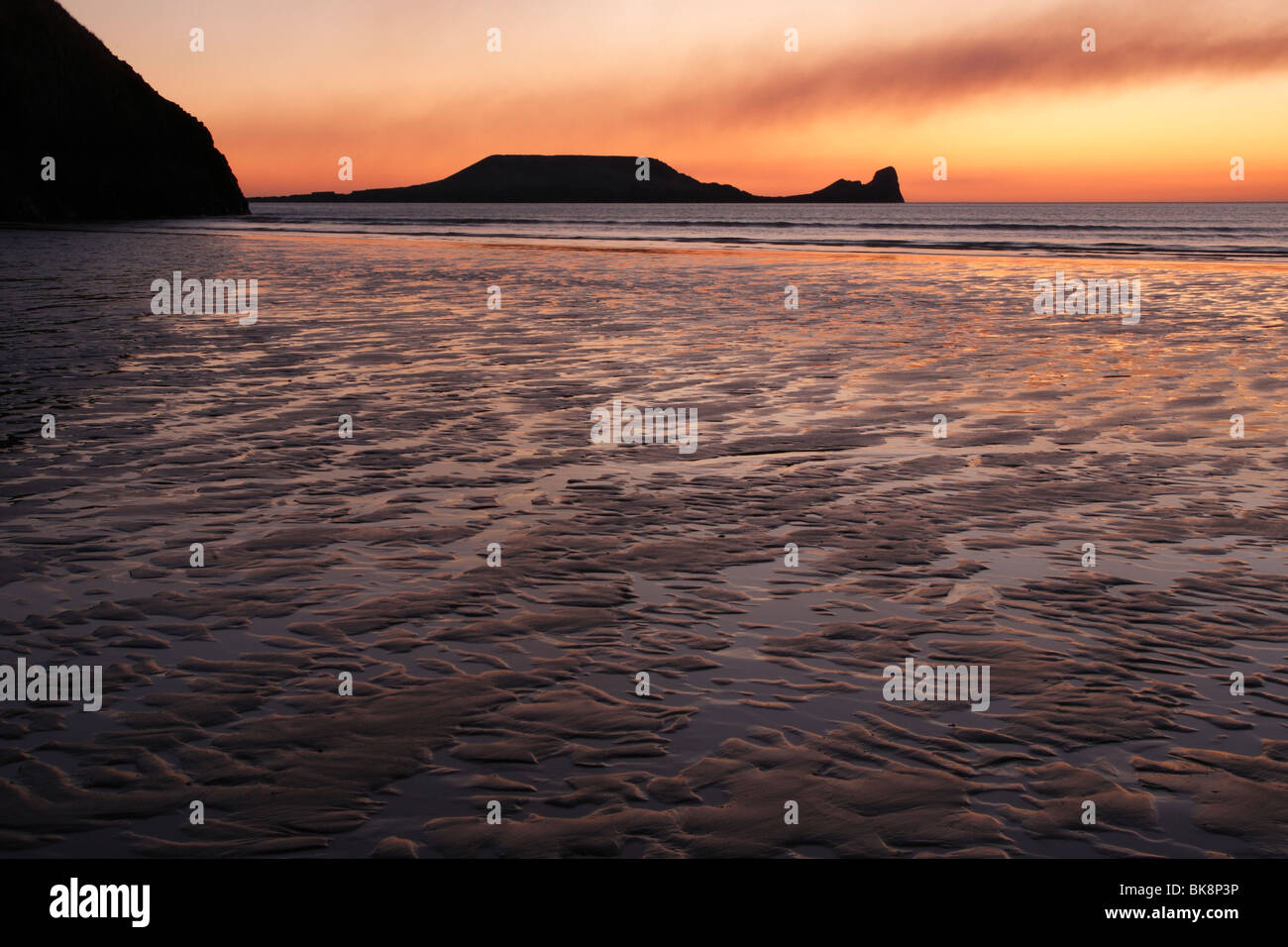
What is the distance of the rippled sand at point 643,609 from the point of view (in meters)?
3.57

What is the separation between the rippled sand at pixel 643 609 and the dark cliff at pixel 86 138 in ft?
322

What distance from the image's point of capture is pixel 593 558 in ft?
20.4

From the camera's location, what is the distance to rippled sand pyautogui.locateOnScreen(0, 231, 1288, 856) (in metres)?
3.57

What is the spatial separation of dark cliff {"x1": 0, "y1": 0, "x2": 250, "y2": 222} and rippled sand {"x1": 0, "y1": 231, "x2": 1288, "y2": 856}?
98042mm

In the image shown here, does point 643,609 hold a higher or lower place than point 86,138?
lower

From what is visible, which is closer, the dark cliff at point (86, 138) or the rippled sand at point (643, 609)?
the rippled sand at point (643, 609)

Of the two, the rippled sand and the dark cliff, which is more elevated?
the dark cliff

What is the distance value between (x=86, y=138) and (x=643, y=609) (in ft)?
421

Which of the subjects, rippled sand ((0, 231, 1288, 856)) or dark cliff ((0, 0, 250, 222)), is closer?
rippled sand ((0, 231, 1288, 856))

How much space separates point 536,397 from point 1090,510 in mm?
6064

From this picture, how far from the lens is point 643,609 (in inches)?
214

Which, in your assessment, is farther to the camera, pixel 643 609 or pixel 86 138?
pixel 86 138

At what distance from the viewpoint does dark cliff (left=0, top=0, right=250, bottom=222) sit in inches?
3959

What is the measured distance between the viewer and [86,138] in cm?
11156
